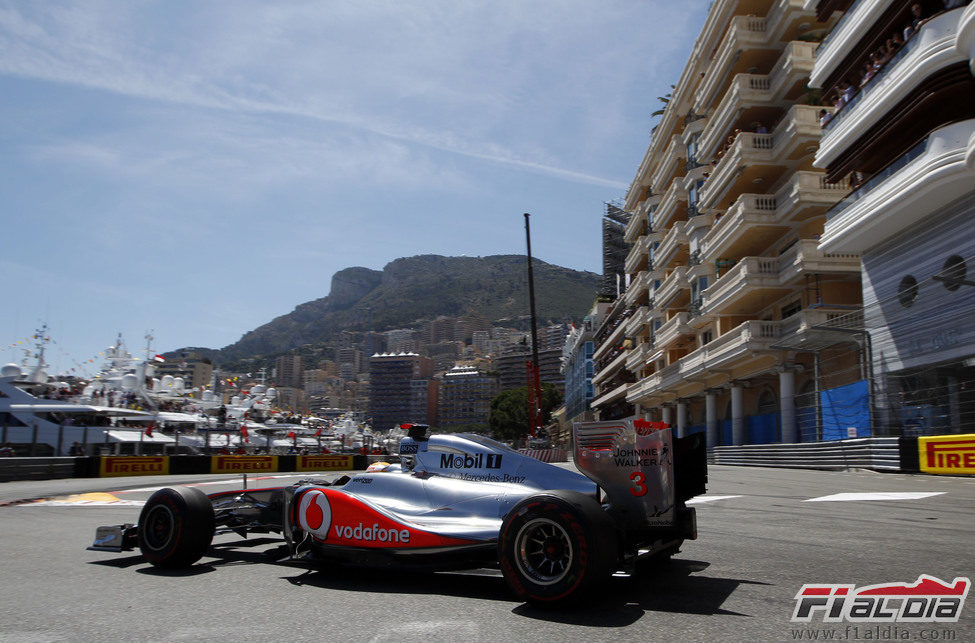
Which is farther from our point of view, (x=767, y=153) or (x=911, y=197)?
(x=767, y=153)

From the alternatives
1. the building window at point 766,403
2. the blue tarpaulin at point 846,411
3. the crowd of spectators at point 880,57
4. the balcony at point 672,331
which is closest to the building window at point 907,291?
the blue tarpaulin at point 846,411

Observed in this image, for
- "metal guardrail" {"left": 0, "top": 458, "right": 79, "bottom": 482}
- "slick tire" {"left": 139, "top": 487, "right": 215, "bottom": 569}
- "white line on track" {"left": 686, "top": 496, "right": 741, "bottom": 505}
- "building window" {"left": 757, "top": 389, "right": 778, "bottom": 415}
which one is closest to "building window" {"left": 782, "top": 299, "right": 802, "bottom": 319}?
"building window" {"left": 757, "top": 389, "right": 778, "bottom": 415}

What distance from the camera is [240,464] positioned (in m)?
31.4

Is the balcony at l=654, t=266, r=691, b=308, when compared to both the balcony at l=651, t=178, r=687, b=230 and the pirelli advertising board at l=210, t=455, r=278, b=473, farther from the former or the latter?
the pirelli advertising board at l=210, t=455, r=278, b=473

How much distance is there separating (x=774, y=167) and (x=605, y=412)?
171 ft

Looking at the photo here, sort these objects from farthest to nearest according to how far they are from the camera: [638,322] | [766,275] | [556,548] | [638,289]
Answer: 1. [638,322]
2. [638,289]
3. [766,275]
4. [556,548]

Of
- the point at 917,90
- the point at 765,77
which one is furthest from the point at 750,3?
the point at 917,90

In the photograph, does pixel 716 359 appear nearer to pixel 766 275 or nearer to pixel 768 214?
pixel 766 275

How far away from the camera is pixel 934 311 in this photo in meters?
19.7

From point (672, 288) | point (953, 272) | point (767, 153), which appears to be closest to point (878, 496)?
point (953, 272)

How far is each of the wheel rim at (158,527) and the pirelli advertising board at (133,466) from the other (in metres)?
22.6

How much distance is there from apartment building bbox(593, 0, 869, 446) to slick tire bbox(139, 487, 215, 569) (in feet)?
68.5

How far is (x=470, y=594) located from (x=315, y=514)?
1694mm

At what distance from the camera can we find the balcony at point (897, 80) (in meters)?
18.3
